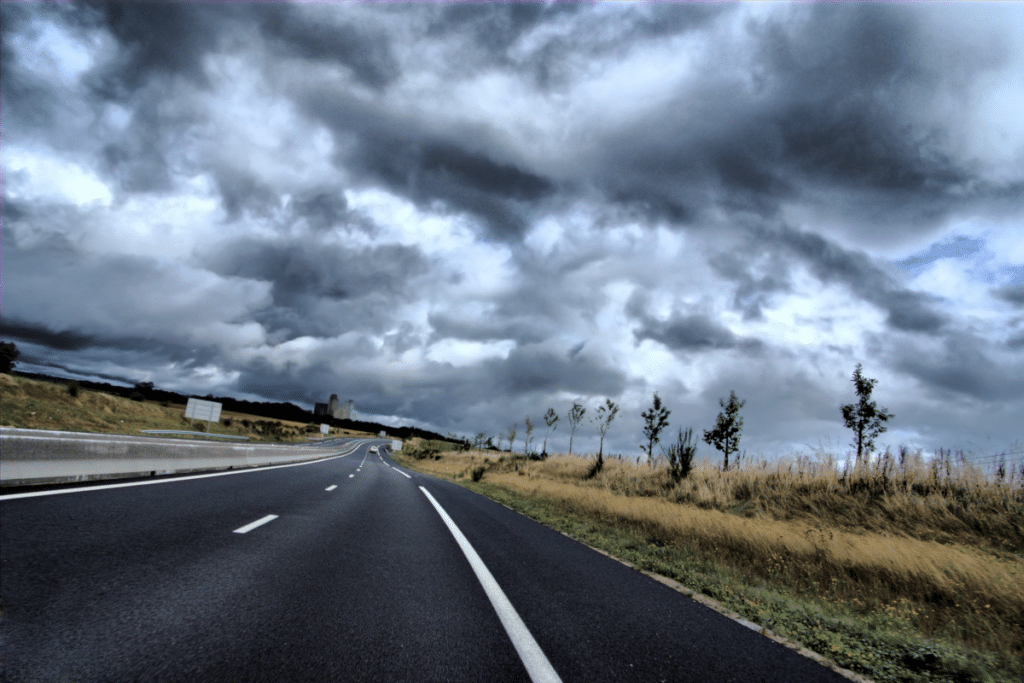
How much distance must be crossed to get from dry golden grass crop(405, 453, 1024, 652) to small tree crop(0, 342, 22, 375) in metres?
69.9

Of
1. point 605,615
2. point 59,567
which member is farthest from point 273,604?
point 605,615

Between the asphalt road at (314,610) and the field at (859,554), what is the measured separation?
1.37 metres

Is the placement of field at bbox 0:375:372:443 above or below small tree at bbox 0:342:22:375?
below

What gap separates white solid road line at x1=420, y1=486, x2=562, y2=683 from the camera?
326 cm

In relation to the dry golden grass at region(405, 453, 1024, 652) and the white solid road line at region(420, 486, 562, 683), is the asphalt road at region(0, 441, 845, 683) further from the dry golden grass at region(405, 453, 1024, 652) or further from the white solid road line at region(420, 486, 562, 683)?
the dry golden grass at region(405, 453, 1024, 652)

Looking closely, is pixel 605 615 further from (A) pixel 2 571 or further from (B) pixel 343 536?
(A) pixel 2 571

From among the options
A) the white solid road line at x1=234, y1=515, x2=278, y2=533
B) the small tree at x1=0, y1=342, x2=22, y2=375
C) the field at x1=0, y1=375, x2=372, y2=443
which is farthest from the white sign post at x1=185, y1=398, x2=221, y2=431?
the white solid road line at x1=234, y1=515, x2=278, y2=533

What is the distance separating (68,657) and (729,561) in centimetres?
1032

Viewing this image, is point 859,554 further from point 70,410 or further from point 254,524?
point 70,410

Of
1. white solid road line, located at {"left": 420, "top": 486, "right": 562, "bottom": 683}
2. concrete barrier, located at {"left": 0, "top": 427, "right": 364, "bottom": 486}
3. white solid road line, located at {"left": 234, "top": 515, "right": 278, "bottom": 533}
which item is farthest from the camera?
concrete barrier, located at {"left": 0, "top": 427, "right": 364, "bottom": 486}

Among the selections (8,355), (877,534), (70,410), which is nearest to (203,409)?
(70,410)

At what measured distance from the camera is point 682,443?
23.2 m

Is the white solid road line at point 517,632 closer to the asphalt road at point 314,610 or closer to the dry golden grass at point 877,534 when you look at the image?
the asphalt road at point 314,610

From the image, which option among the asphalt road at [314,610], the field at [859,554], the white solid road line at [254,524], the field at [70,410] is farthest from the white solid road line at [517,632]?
the field at [70,410]
